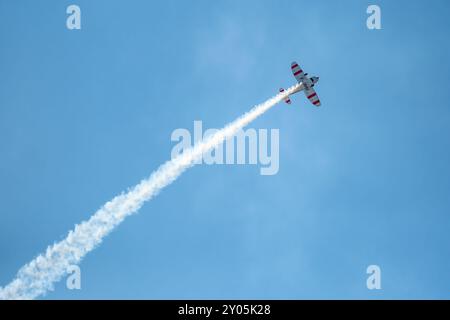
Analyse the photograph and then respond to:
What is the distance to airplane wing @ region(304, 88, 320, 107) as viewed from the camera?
7300 cm

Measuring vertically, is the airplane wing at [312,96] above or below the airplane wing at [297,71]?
below

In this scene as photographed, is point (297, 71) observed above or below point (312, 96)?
above

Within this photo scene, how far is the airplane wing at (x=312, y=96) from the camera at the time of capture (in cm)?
7300

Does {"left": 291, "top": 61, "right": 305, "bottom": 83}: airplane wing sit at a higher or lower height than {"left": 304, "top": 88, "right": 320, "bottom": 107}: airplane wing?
higher

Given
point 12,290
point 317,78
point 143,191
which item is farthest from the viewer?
point 317,78

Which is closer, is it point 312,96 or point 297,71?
point 297,71

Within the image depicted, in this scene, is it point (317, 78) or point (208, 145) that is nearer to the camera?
point (208, 145)

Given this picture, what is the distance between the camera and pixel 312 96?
7356 cm
